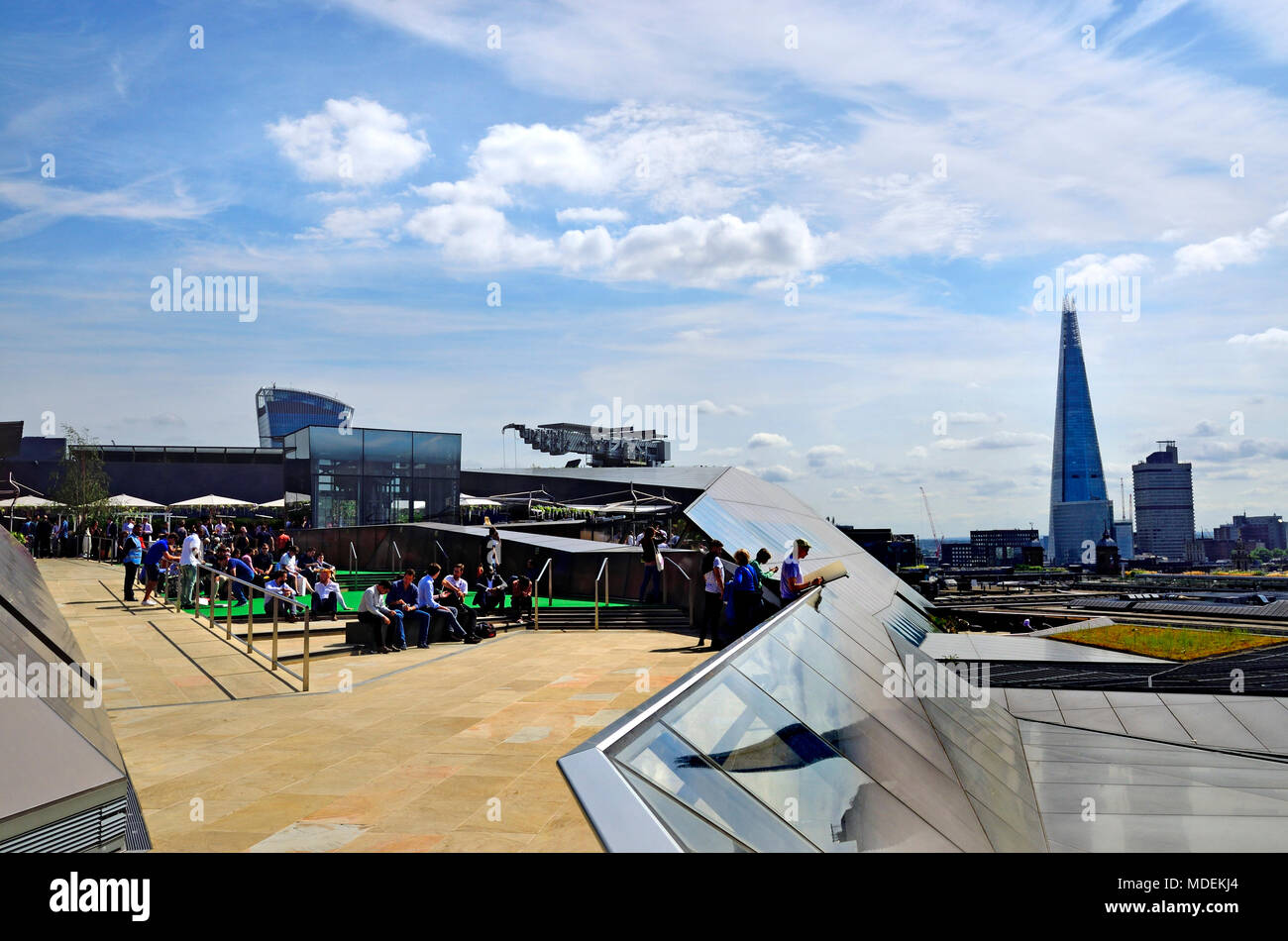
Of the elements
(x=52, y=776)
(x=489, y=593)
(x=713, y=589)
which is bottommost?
(x=489, y=593)

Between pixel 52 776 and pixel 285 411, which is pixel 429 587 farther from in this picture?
pixel 285 411

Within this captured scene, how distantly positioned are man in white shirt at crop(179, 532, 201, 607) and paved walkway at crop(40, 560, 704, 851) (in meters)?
1.56

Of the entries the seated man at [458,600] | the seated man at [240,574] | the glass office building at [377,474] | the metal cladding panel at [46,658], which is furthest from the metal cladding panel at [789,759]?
the glass office building at [377,474]

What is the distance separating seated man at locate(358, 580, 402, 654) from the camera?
12.9 metres

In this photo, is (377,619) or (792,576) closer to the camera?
(792,576)

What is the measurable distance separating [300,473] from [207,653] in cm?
2103

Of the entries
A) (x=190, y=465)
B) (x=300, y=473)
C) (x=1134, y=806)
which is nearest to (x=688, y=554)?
(x=1134, y=806)

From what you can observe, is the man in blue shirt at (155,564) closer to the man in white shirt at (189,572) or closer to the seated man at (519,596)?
the man in white shirt at (189,572)

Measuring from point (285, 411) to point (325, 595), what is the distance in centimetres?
16175

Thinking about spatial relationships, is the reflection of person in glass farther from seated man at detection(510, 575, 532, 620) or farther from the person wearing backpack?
the person wearing backpack

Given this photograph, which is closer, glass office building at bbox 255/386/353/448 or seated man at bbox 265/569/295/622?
seated man at bbox 265/569/295/622

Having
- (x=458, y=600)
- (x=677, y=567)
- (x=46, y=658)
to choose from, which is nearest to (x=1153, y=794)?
(x=46, y=658)

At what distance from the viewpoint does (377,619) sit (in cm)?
1295

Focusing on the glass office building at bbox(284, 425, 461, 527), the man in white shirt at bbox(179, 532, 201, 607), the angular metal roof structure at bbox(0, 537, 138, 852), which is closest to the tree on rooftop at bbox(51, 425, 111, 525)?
the glass office building at bbox(284, 425, 461, 527)
